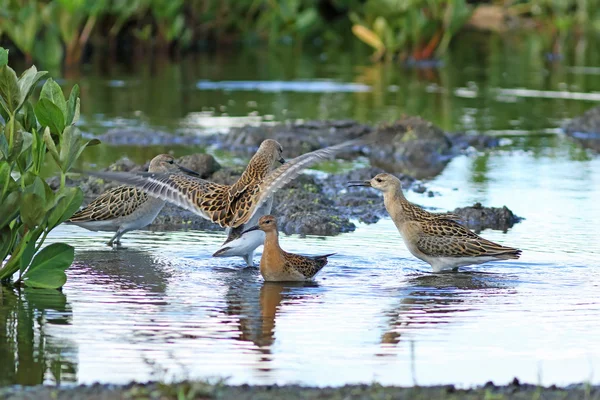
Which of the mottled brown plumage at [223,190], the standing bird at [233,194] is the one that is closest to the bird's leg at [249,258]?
the standing bird at [233,194]

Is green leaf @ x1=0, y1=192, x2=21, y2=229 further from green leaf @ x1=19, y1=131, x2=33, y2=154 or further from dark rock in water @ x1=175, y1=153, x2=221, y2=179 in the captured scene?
dark rock in water @ x1=175, y1=153, x2=221, y2=179

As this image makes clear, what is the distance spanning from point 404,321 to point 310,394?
6.00 feet

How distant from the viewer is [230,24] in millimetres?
28797

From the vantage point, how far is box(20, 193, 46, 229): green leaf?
6.98 metres

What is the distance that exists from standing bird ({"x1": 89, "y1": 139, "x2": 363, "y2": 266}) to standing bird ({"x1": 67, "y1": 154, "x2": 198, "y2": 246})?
52 centimetres

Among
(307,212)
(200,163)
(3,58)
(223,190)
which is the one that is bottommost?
(307,212)

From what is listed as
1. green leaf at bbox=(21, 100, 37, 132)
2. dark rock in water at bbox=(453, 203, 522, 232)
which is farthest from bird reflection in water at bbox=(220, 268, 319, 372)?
dark rock in water at bbox=(453, 203, 522, 232)

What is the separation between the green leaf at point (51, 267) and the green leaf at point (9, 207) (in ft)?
1.14

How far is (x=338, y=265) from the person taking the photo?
8.74 metres

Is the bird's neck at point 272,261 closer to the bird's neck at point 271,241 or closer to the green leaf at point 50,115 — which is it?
the bird's neck at point 271,241

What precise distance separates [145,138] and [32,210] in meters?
8.21

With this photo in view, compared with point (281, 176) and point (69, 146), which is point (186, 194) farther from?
point (69, 146)

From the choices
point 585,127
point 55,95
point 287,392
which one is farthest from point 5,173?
point 585,127

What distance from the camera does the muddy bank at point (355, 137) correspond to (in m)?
14.3
